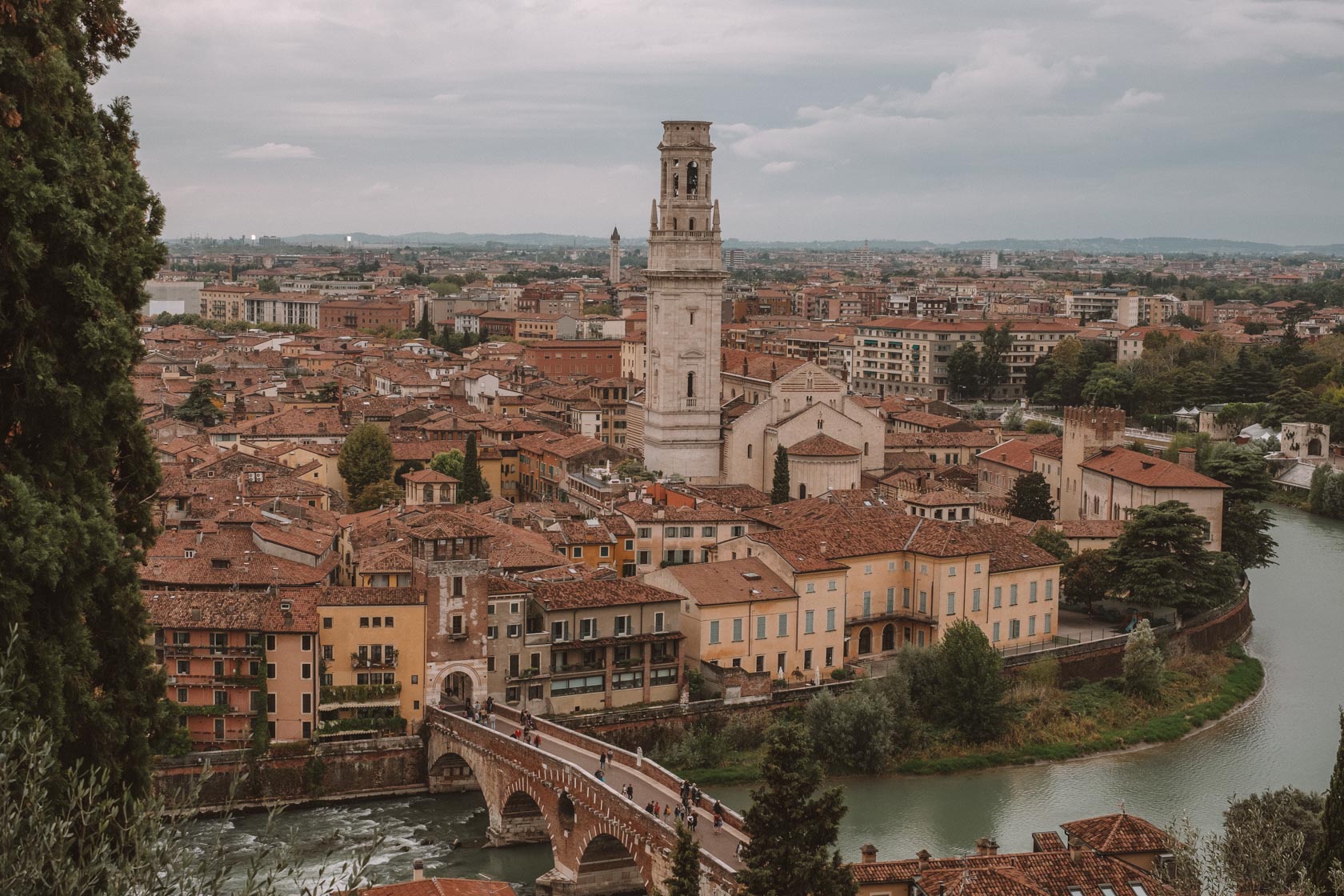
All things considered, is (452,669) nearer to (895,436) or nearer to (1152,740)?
(1152,740)

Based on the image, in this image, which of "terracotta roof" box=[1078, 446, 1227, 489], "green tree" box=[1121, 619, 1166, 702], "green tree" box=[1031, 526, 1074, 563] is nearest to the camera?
"green tree" box=[1121, 619, 1166, 702]

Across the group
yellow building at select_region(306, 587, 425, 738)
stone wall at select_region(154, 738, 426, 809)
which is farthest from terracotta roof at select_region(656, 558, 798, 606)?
stone wall at select_region(154, 738, 426, 809)

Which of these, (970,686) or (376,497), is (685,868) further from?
(376,497)

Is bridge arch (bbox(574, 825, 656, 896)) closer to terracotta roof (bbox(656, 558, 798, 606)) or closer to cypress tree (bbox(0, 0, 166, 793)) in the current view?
terracotta roof (bbox(656, 558, 798, 606))

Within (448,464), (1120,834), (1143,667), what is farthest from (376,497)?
(1120,834)

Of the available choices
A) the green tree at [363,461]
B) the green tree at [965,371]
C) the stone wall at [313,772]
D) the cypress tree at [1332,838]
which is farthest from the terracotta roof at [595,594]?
the green tree at [965,371]

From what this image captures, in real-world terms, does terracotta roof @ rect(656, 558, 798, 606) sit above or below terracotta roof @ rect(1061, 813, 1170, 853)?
above
